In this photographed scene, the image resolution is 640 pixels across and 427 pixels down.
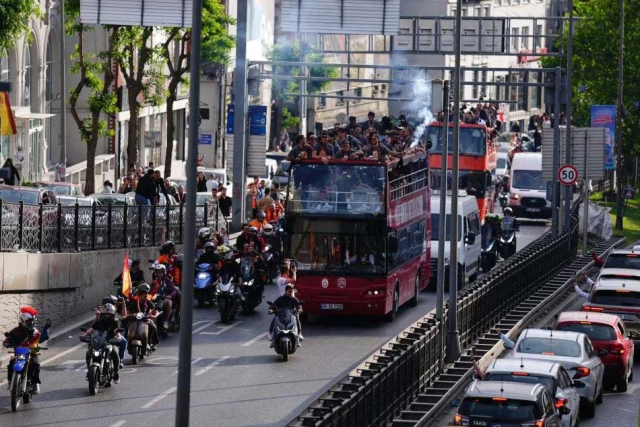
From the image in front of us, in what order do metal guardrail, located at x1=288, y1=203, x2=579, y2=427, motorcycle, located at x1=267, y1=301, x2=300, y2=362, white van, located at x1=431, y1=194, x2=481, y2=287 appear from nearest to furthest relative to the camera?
1. metal guardrail, located at x1=288, y1=203, x2=579, y2=427
2. motorcycle, located at x1=267, y1=301, x2=300, y2=362
3. white van, located at x1=431, y1=194, x2=481, y2=287

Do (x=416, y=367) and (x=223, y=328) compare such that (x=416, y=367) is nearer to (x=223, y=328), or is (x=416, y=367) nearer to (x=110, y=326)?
(x=110, y=326)

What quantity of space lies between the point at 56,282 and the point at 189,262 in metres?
16.4

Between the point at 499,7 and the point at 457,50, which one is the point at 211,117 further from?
the point at 457,50

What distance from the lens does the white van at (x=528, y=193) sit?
2562 inches

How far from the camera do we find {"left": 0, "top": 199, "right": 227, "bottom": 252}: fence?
31.8m

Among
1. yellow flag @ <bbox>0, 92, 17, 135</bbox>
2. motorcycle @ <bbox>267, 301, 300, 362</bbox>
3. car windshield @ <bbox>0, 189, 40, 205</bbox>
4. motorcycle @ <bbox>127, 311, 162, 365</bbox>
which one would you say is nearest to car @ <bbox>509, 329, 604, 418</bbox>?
motorcycle @ <bbox>267, 301, 300, 362</bbox>

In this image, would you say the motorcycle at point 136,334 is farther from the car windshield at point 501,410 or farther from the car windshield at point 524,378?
the car windshield at point 501,410

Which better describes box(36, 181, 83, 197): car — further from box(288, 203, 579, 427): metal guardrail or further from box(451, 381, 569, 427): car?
box(451, 381, 569, 427): car

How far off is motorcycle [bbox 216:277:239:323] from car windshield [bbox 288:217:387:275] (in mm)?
1391

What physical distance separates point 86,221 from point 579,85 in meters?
50.5

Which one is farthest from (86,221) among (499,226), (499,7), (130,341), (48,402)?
(499,7)

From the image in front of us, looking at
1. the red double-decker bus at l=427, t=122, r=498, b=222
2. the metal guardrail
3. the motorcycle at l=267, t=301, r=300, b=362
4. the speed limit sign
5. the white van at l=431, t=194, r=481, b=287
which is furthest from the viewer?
the red double-decker bus at l=427, t=122, r=498, b=222

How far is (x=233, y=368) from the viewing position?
96.8 ft

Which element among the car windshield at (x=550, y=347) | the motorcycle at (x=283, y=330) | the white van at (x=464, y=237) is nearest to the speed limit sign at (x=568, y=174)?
the white van at (x=464, y=237)
